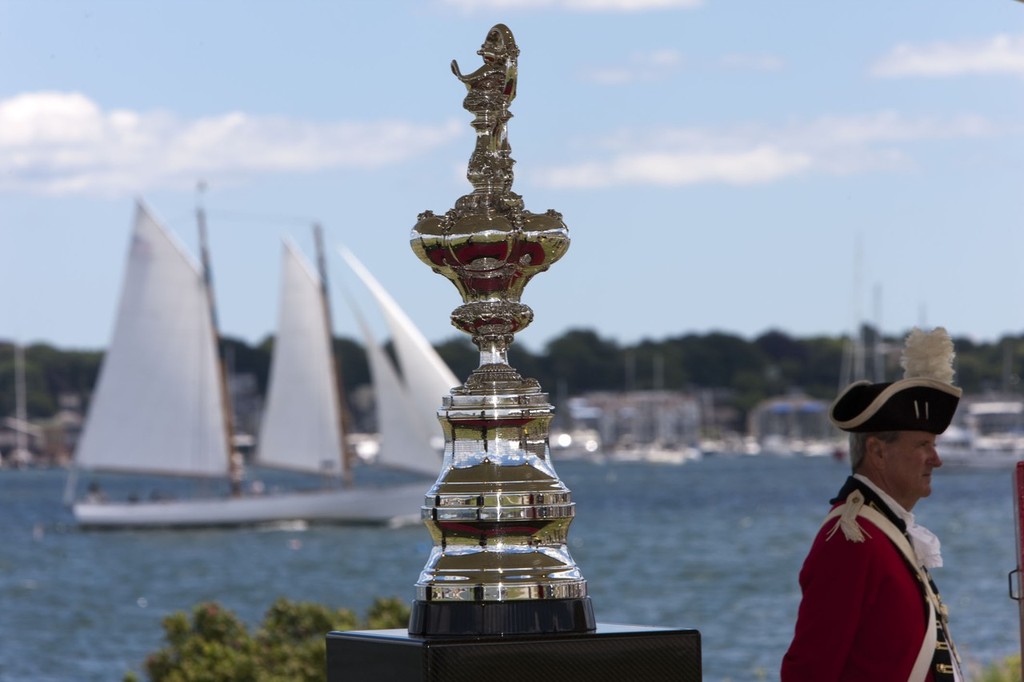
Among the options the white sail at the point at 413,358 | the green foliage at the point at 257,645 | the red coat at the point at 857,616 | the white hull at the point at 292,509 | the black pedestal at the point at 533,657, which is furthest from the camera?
the white hull at the point at 292,509

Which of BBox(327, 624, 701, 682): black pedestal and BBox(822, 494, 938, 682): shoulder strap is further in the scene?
BBox(822, 494, 938, 682): shoulder strap

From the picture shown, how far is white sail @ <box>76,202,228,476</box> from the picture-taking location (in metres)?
50.0

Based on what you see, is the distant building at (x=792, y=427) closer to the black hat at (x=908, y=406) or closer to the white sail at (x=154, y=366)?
the white sail at (x=154, y=366)

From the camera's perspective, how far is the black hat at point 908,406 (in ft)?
12.0

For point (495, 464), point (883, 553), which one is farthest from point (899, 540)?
point (495, 464)

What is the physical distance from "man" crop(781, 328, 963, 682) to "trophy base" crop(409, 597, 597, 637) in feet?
3.58

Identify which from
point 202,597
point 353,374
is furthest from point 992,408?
point 202,597

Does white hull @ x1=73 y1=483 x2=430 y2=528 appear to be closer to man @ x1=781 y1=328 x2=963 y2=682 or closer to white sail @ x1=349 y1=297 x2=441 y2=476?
white sail @ x1=349 y1=297 x2=441 y2=476

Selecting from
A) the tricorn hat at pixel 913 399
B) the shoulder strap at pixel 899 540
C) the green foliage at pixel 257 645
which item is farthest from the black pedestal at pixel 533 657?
the green foliage at pixel 257 645

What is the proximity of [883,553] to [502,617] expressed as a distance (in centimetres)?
132

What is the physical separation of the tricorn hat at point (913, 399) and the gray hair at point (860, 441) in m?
0.01

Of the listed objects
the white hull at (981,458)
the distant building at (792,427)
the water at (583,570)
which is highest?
the distant building at (792,427)

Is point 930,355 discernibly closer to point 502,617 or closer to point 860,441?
point 860,441

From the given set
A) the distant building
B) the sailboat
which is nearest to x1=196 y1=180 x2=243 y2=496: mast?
the sailboat
